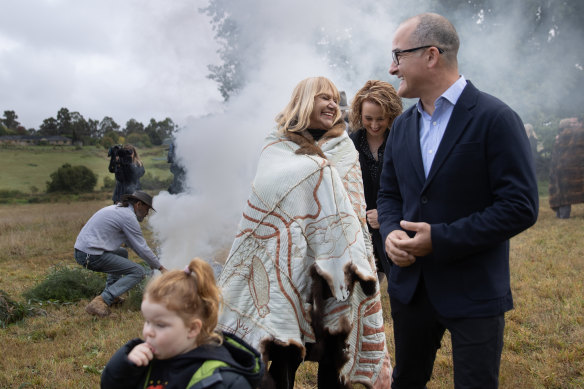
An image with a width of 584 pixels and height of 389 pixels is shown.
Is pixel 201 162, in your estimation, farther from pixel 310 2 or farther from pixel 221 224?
pixel 310 2

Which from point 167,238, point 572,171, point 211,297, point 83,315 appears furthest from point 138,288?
point 572,171

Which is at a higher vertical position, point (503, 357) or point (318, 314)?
point (318, 314)

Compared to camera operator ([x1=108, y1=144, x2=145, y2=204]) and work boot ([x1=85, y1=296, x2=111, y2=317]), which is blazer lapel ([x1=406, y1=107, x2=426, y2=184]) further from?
camera operator ([x1=108, y1=144, x2=145, y2=204])

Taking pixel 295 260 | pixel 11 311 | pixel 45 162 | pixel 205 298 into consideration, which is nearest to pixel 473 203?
pixel 295 260

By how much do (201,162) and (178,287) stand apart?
5.73 meters

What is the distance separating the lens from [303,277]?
2631 mm

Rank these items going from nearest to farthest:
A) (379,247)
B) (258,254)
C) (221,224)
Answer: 1. (258,254)
2. (379,247)
3. (221,224)

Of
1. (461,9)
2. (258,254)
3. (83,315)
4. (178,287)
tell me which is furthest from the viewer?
(461,9)

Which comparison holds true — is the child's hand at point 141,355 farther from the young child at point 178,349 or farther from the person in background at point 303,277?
the person in background at point 303,277

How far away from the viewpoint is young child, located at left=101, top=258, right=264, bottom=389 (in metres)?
1.83

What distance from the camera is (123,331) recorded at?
4781mm

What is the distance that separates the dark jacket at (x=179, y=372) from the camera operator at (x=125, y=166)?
745 cm

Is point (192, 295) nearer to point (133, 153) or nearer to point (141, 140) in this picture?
point (133, 153)

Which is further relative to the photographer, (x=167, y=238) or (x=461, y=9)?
(x=461, y=9)
